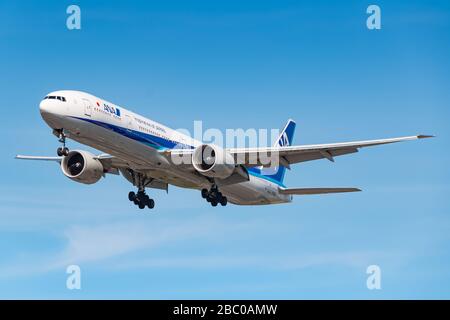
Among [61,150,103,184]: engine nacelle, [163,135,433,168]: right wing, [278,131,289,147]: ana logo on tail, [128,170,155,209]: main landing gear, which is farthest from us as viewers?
[278,131,289,147]: ana logo on tail

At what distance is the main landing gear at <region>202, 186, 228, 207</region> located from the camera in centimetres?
5212

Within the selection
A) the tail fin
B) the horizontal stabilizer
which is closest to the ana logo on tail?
the tail fin

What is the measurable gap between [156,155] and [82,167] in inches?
221

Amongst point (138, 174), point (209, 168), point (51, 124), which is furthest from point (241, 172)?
point (51, 124)

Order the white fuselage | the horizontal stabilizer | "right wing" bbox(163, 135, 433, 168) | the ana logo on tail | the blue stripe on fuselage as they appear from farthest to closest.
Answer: the ana logo on tail, the horizontal stabilizer, "right wing" bbox(163, 135, 433, 168), the blue stripe on fuselage, the white fuselage

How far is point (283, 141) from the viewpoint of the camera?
210 ft

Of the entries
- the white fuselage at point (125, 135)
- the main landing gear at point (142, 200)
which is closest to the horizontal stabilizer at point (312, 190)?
the white fuselage at point (125, 135)

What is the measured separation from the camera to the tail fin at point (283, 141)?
192 ft

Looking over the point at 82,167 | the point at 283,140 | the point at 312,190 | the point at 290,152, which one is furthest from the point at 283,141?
the point at 82,167

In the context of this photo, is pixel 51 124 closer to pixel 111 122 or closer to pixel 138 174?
pixel 111 122

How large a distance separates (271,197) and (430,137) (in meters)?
17.5

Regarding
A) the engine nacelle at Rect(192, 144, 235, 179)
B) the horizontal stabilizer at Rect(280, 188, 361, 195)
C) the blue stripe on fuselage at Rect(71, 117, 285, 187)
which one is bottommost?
the horizontal stabilizer at Rect(280, 188, 361, 195)

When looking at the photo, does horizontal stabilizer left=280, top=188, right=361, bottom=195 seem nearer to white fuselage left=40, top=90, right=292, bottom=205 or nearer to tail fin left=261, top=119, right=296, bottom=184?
tail fin left=261, top=119, right=296, bottom=184

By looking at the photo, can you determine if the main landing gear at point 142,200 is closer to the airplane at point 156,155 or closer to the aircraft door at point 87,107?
the airplane at point 156,155
